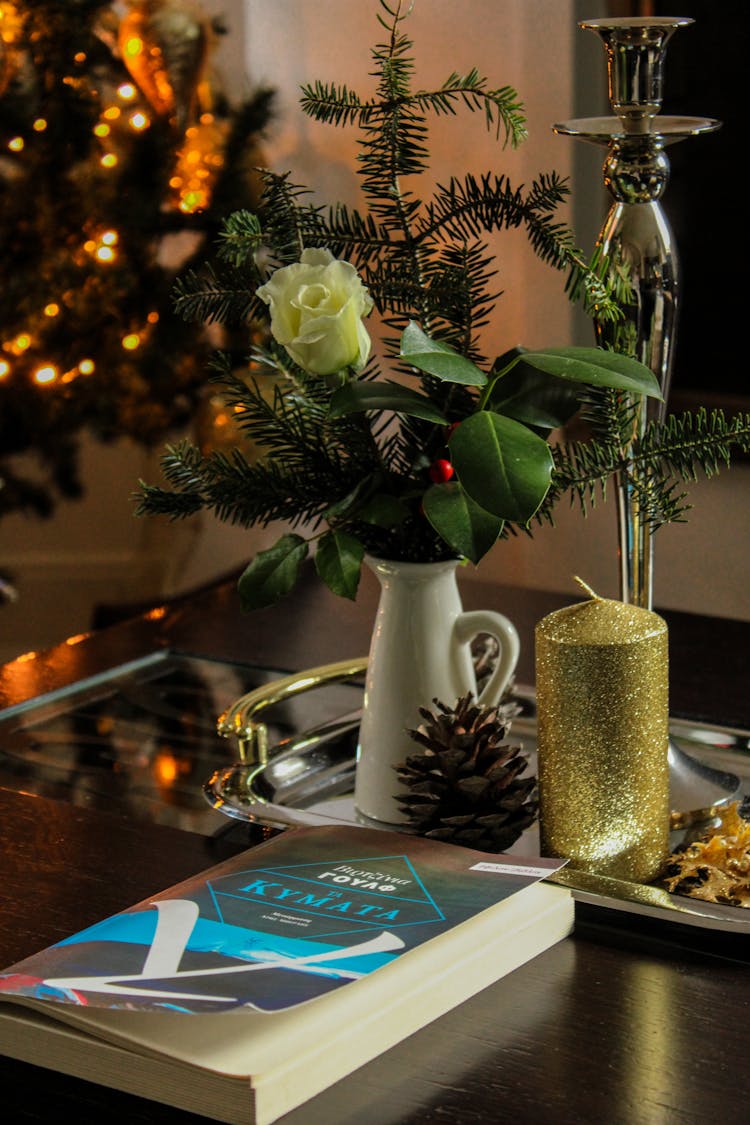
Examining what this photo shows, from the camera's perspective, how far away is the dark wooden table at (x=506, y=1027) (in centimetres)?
53

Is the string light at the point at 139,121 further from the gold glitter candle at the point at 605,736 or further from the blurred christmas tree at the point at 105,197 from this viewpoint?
the gold glitter candle at the point at 605,736

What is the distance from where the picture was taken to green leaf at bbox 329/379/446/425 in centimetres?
69

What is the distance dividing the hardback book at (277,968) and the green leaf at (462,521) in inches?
5.6

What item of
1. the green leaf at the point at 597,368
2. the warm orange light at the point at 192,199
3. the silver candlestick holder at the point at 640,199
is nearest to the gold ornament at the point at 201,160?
the warm orange light at the point at 192,199

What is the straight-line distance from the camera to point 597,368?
0.67m

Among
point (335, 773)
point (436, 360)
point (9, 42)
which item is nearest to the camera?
point (436, 360)

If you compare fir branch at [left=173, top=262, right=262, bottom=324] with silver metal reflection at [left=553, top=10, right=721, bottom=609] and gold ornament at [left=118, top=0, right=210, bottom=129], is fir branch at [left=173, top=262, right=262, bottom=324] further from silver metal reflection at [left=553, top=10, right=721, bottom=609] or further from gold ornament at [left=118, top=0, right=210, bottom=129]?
gold ornament at [left=118, top=0, right=210, bottom=129]

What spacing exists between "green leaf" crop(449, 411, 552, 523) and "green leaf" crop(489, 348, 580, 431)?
47 millimetres

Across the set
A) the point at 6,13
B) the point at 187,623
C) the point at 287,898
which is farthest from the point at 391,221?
the point at 6,13

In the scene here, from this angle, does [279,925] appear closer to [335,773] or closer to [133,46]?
[335,773]

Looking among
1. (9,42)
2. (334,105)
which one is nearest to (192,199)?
(9,42)

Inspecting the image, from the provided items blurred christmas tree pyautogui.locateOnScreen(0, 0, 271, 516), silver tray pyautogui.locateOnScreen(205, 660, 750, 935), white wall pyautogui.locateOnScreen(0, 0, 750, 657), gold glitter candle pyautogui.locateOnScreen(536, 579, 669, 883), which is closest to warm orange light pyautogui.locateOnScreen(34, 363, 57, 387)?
blurred christmas tree pyautogui.locateOnScreen(0, 0, 271, 516)

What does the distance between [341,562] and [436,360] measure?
0.12 metres

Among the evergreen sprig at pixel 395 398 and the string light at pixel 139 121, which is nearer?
the evergreen sprig at pixel 395 398
